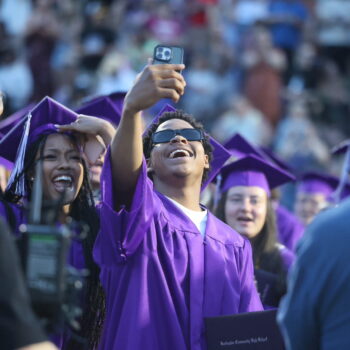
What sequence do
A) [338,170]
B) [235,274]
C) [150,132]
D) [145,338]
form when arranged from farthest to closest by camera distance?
1. [338,170]
2. [150,132]
3. [235,274]
4. [145,338]

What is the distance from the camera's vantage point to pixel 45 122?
4.86m

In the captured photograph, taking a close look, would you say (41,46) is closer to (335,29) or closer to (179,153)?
(335,29)

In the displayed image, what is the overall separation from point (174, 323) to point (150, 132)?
116 cm

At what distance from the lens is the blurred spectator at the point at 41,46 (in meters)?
14.0

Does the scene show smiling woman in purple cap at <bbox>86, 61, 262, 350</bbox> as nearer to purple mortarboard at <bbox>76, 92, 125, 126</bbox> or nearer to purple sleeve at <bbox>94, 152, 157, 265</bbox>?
purple sleeve at <bbox>94, 152, 157, 265</bbox>

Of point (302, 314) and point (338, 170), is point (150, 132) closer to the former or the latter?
point (302, 314)

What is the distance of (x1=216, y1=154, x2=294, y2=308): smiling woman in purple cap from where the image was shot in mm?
5953

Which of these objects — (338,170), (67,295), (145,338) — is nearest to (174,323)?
(145,338)

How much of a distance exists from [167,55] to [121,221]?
865mm

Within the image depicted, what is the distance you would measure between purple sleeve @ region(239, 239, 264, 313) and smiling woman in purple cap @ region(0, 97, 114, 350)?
28.2 inches

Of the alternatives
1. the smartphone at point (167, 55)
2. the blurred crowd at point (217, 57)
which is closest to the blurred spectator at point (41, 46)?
the blurred crowd at point (217, 57)

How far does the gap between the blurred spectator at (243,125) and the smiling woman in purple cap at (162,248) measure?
8.12 m

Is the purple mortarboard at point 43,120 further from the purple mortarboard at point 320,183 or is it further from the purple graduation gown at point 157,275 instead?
the purple mortarboard at point 320,183

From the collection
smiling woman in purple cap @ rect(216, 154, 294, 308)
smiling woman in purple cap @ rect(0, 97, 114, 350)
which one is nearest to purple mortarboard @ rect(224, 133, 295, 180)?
smiling woman in purple cap @ rect(216, 154, 294, 308)
